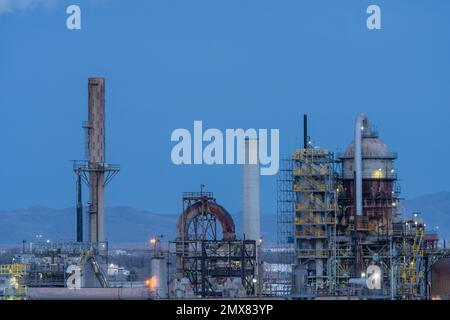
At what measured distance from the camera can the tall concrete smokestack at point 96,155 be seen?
53875mm

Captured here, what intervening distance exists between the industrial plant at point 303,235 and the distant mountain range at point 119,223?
408 inches

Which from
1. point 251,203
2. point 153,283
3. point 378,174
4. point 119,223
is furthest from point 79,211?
point 119,223

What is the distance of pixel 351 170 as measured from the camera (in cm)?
5547

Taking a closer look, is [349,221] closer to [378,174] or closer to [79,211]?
[378,174]

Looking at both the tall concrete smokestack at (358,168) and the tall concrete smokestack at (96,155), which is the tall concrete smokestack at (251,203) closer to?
the tall concrete smokestack at (358,168)

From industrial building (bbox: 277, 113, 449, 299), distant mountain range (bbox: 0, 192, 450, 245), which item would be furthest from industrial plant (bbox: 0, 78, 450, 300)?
distant mountain range (bbox: 0, 192, 450, 245)

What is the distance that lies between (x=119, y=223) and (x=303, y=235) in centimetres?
3665

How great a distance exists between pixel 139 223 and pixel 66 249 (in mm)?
31735

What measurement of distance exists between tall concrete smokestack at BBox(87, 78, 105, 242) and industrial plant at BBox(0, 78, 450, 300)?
43 millimetres

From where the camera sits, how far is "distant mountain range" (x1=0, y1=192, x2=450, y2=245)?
235 ft
